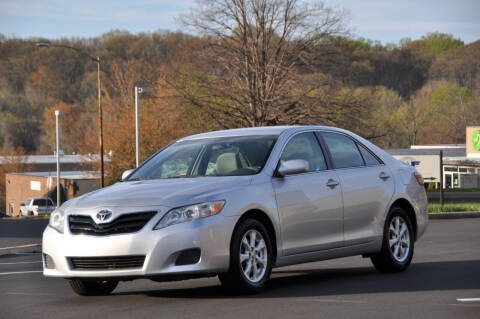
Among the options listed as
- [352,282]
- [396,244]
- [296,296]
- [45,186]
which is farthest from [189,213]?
[45,186]

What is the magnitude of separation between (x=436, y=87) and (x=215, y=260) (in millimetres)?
107862

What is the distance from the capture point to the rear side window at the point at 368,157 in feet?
36.6

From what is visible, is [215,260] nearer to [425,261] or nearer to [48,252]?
[48,252]

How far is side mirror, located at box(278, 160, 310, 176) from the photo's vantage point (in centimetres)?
955

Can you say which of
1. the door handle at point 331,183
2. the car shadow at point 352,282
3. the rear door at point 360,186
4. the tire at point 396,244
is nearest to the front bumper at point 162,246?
the car shadow at point 352,282

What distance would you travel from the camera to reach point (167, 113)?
45.6m

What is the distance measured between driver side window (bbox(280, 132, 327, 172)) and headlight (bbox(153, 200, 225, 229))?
58.0 inches

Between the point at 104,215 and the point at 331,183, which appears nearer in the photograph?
Result: the point at 104,215

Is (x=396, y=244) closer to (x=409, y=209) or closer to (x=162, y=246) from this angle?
(x=409, y=209)

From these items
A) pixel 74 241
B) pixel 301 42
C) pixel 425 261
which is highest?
pixel 301 42

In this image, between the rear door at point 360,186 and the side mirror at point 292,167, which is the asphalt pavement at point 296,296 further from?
the side mirror at point 292,167

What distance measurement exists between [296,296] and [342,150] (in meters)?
2.50

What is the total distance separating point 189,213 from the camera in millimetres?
8633

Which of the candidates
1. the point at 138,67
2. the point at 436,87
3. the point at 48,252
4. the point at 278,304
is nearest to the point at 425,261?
the point at 278,304
